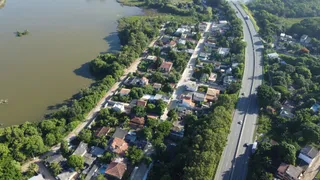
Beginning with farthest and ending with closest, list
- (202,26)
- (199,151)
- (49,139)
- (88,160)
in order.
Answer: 1. (202,26)
2. (49,139)
3. (88,160)
4. (199,151)

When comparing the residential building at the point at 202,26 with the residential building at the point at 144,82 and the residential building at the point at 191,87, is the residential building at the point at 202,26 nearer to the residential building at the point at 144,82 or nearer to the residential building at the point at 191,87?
the residential building at the point at 191,87

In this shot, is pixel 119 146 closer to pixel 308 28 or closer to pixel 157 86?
pixel 157 86

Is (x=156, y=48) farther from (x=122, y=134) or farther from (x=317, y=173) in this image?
(x=317, y=173)

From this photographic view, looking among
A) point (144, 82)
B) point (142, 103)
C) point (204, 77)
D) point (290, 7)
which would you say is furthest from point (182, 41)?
point (290, 7)

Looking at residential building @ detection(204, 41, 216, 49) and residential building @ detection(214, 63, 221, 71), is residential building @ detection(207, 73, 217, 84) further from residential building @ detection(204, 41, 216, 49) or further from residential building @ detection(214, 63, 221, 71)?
residential building @ detection(204, 41, 216, 49)

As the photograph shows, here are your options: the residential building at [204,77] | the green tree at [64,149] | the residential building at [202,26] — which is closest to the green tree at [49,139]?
the green tree at [64,149]

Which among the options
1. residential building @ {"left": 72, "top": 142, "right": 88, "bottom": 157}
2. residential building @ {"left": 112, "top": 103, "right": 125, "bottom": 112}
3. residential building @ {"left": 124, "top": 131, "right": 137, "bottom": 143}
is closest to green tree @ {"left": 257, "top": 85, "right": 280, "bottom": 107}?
residential building @ {"left": 124, "top": 131, "right": 137, "bottom": 143}
